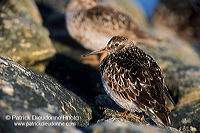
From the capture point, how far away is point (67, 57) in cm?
844

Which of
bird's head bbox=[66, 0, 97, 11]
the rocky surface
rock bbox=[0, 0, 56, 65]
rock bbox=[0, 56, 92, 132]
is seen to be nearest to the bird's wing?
the rocky surface

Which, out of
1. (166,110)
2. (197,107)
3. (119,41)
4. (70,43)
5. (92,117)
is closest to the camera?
(166,110)

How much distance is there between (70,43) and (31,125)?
20.2 ft

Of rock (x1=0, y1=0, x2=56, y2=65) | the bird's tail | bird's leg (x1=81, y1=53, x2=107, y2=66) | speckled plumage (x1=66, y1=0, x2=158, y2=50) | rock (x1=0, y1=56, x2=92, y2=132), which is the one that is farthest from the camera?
bird's leg (x1=81, y1=53, x2=107, y2=66)

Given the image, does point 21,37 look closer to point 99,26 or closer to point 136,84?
point 99,26

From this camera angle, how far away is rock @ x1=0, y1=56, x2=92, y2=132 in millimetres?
3529

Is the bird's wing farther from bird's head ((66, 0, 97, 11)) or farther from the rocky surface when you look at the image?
bird's head ((66, 0, 97, 11))

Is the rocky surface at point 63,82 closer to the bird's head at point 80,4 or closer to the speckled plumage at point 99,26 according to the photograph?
the speckled plumage at point 99,26

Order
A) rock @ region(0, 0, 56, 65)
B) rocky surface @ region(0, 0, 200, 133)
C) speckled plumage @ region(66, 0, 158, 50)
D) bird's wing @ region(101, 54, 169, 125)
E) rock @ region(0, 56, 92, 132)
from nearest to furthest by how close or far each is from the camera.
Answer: rock @ region(0, 56, 92, 132)
rocky surface @ region(0, 0, 200, 133)
bird's wing @ region(101, 54, 169, 125)
rock @ region(0, 0, 56, 65)
speckled plumage @ region(66, 0, 158, 50)

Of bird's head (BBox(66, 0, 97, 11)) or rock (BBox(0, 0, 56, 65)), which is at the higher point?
bird's head (BBox(66, 0, 97, 11))

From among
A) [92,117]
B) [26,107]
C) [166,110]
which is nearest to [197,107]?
[166,110]

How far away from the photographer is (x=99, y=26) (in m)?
8.14

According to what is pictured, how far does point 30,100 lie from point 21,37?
398 centimetres

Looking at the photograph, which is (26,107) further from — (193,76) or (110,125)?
(193,76)
